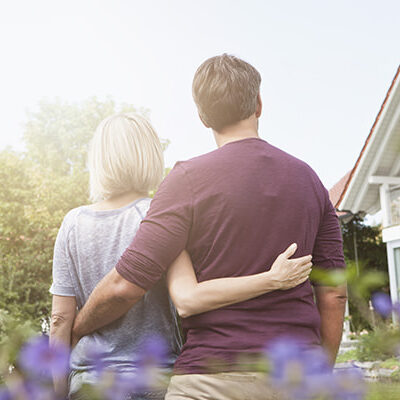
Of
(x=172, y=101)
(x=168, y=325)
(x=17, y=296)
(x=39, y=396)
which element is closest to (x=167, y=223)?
(x=168, y=325)

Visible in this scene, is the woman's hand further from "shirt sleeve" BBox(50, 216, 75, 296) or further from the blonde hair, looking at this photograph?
"shirt sleeve" BBox(50, 216, 75, 296)

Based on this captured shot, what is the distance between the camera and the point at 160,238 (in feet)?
5.83

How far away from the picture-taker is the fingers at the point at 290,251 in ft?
5.88

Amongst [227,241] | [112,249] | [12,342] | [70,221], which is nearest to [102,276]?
[112,249]

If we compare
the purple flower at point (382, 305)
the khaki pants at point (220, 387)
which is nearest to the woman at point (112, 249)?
the khaki pants at point (220, 387)

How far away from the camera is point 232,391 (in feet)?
5.27

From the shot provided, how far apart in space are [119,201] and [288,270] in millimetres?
692

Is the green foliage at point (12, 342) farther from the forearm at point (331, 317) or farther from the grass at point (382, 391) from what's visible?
the forearm at point (331, 317)

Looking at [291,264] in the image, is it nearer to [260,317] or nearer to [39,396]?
[260,317]

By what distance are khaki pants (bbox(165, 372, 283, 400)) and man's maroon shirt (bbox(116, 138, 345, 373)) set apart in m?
0.03

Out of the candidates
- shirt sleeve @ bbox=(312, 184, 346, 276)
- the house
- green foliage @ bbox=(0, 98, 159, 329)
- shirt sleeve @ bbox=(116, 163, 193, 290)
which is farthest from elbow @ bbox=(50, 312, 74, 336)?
the house

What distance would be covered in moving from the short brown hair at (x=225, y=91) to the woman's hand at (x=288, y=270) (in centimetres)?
43

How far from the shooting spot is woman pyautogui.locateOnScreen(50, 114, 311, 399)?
80.3 inches

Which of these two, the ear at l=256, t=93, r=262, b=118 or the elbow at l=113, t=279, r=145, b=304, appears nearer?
the elbow at l=113, t=279, r=145, b=304
